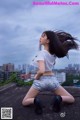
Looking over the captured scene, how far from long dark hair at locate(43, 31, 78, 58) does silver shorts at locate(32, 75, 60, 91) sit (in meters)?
0.25

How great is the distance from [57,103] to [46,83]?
22 cm

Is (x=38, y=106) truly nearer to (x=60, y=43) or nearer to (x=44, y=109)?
(x=44, y=109)

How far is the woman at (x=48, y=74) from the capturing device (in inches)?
158

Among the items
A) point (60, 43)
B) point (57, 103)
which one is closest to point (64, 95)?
point (57, 103)

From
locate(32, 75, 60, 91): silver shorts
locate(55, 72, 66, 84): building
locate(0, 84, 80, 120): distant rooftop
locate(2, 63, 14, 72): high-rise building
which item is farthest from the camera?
locate(2, 63, 14, 72): high-rise building

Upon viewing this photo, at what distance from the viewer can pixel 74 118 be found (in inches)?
155

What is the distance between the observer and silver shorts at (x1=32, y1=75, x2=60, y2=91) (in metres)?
4.07

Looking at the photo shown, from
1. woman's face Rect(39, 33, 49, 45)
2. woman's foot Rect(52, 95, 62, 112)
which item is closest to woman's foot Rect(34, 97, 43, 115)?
woman's foot Rect(52, 95, 62, 112)

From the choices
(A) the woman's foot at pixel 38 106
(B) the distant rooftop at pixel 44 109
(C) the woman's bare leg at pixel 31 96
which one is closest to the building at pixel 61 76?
(B) the distant rooftop at pixel 44 109

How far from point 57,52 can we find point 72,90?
87 cm

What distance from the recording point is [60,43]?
13.7ft

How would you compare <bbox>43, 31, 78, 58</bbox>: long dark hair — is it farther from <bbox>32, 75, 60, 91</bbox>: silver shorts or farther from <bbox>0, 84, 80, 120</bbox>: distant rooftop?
<bbox>0, 84, 80, 120</bbox>: distant rooftop

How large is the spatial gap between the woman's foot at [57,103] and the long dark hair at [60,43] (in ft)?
1.41

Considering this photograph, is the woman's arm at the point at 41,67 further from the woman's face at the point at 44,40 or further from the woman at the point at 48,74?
the woman's face at the point at 44,40
